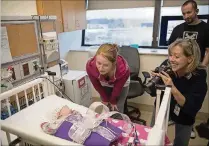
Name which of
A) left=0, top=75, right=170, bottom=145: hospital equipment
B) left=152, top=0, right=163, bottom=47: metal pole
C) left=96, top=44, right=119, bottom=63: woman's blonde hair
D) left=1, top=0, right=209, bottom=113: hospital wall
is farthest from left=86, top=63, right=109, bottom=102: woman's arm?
left=152, top=0, right=163, bottom=47: metal pole

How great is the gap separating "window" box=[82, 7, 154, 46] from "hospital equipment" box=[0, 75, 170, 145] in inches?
76.1

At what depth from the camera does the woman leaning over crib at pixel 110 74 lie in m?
1.37

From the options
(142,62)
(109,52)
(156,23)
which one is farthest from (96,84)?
(156,23)

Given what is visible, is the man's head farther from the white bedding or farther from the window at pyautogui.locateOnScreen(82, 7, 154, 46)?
the white bedding

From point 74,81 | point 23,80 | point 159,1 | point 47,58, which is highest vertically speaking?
point 159,1

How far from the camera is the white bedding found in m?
0.73

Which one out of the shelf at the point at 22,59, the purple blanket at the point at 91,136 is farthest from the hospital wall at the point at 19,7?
the purple blanket at the point at 91,136

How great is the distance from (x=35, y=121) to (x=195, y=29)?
1.85 metres

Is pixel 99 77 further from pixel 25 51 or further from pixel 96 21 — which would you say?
pixel 96 21

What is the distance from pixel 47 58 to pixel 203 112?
2132 millimetres

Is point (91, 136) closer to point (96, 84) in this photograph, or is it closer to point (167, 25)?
point (96, 84)

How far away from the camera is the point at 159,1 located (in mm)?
2621

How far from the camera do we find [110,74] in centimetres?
150

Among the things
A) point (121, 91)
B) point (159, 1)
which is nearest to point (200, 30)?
point (159, 1)
